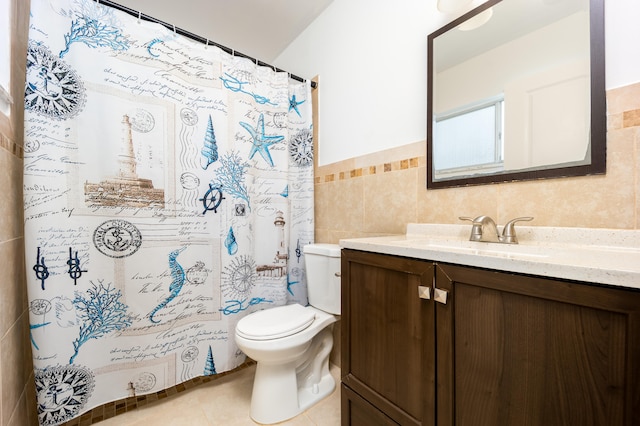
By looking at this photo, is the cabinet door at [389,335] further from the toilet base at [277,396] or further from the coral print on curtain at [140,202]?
the coral print on curtain at [140,202]

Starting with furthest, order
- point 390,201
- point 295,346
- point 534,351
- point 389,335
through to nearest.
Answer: point 390,201 < point 295,346 < point 389,335 < point 534,351

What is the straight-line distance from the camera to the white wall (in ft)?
4.08

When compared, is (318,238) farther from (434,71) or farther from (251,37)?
(251,37)

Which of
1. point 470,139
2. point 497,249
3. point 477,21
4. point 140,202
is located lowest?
point 497,249

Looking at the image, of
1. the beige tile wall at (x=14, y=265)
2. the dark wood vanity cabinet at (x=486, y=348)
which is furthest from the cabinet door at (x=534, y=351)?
the beige tile wall at (x=14, y=265)

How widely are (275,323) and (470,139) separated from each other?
3.99 feet

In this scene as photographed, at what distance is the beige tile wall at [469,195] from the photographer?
30.0 inches

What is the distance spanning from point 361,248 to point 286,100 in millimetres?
1205

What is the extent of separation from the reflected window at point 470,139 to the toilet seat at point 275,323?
95 cm

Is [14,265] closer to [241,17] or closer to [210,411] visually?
[210,411]

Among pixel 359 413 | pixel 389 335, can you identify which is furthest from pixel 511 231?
pixel 359 413

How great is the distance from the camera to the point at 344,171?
1.65 metres

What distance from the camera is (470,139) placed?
3.59 feet

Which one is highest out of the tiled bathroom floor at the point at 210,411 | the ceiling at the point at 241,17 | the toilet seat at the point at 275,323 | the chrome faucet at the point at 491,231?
the ceiling at the point at 241,17
